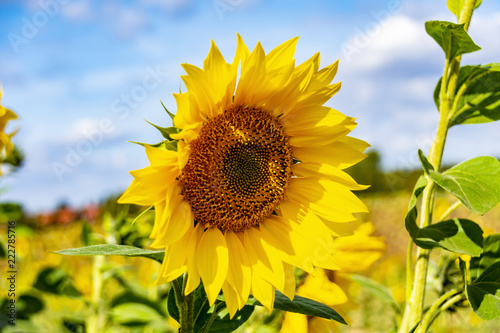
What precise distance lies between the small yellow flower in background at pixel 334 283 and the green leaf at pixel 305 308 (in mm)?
429

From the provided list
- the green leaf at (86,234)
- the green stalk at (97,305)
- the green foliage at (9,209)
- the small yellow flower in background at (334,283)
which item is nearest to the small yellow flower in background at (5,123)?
the green leaf at (86,234)

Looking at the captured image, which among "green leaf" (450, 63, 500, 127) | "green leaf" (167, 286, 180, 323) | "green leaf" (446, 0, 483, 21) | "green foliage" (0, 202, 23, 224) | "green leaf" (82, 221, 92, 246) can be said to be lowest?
"green foliage" (0, 202, 23, 224)

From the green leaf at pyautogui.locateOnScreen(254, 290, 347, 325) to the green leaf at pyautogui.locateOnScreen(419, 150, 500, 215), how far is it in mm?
386

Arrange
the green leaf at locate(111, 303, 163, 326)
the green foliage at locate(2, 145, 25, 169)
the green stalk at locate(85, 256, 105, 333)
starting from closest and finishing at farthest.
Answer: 1. the green leaf at locate(111, 303, 163, 326)
2. the green stalk at locate(85, 256, 105, 333)
3. the green foliage at locate(2, 145, 25, 169)

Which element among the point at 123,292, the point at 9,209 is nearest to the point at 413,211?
the point at 123,292

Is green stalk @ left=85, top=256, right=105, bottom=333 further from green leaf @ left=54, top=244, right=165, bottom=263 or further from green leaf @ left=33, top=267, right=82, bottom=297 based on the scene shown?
green leaf @ left=54, top=244, right=165, bottom=263

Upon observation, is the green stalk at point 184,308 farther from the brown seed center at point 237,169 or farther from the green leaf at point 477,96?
the green leaf at point 477,96

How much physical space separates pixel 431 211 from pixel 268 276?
0.54 meters

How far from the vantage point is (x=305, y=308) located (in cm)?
103

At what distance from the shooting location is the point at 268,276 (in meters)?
1.08

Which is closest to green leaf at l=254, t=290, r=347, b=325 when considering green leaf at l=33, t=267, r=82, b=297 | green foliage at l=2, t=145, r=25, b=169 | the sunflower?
the sunflower

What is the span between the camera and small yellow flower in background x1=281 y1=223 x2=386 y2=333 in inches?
59.6

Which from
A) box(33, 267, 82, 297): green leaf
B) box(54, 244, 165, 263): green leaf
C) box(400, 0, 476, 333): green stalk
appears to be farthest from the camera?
box(33, 267, 82, 297): green leaf

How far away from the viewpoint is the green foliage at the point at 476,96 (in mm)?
1335
